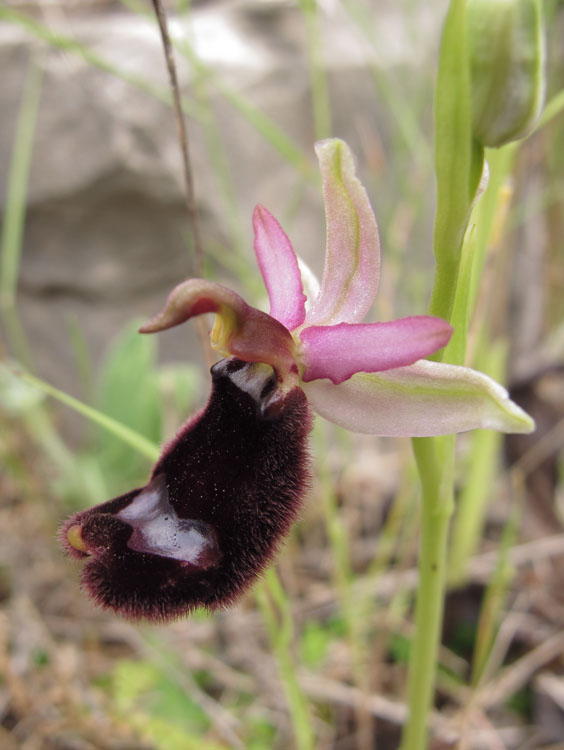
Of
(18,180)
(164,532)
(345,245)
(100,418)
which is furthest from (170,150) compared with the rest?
Result: (164,532)

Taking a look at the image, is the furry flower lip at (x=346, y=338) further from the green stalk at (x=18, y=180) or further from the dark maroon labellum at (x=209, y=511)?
the green stalk at (x=18, y=180)

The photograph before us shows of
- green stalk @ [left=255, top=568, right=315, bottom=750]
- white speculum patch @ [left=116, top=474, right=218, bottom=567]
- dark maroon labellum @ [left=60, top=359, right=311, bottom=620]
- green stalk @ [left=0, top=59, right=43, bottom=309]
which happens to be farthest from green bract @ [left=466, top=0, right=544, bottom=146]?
green stalk @ [left=0, top=59, right=43, bottom=309]

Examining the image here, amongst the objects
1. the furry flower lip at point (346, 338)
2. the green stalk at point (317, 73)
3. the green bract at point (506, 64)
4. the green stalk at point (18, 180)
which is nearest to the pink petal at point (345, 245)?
the furry flower lip at point (346, 338)

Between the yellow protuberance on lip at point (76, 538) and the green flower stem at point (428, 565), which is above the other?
the yellow protuberance on lip at point (76, 538)

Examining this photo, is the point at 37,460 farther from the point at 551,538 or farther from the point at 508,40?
the point at 508,40

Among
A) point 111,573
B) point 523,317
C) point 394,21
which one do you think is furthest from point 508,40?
point 523,317

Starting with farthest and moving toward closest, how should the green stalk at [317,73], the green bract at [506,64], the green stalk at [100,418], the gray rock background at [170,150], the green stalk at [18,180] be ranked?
the gray rock background at [170,150] < the green stalk at [18,180] < the green stalk at [317,73] < the green stalk at [100,418] < the green bract at [506,64]

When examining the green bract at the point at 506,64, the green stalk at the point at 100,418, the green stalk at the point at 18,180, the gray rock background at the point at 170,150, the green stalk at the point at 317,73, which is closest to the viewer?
the green bract at the point at 506,64
